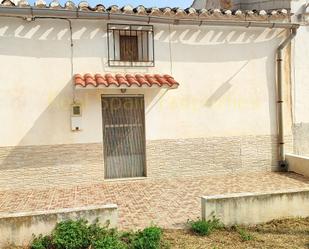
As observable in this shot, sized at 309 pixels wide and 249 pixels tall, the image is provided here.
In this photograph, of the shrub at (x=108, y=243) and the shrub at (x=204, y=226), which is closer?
the shrub at (x=108, y=243)

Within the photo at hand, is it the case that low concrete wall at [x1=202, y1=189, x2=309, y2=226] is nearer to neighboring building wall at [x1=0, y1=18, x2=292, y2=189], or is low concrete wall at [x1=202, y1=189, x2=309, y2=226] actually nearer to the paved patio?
the paved patio

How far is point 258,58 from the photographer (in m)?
11.0

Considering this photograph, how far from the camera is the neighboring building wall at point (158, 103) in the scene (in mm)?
9219

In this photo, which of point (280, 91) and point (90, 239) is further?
point (280, 91)

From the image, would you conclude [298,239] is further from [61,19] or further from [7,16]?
[7,16]

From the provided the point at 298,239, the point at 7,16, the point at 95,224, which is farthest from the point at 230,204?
the point at 7,16

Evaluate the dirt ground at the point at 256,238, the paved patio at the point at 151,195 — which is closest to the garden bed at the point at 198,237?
the dirt ground at the point at 256,238

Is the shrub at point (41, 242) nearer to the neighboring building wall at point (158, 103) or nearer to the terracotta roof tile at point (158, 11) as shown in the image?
the neighboring building wall at point (158, 103)

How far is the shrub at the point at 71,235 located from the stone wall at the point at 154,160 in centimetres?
382

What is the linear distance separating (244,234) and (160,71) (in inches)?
210

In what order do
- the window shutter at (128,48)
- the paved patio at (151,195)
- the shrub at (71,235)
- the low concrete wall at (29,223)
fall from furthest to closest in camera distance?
the window shutter at (128,48) < the paved patio at (151,195) < the low concrete wall at (29,223) < the shrub at (71,235)

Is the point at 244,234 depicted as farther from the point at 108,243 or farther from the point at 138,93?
the point at 138,93

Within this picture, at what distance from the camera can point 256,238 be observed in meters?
6.28

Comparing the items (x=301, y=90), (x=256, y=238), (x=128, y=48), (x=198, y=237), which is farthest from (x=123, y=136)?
(x=301, y=90)
